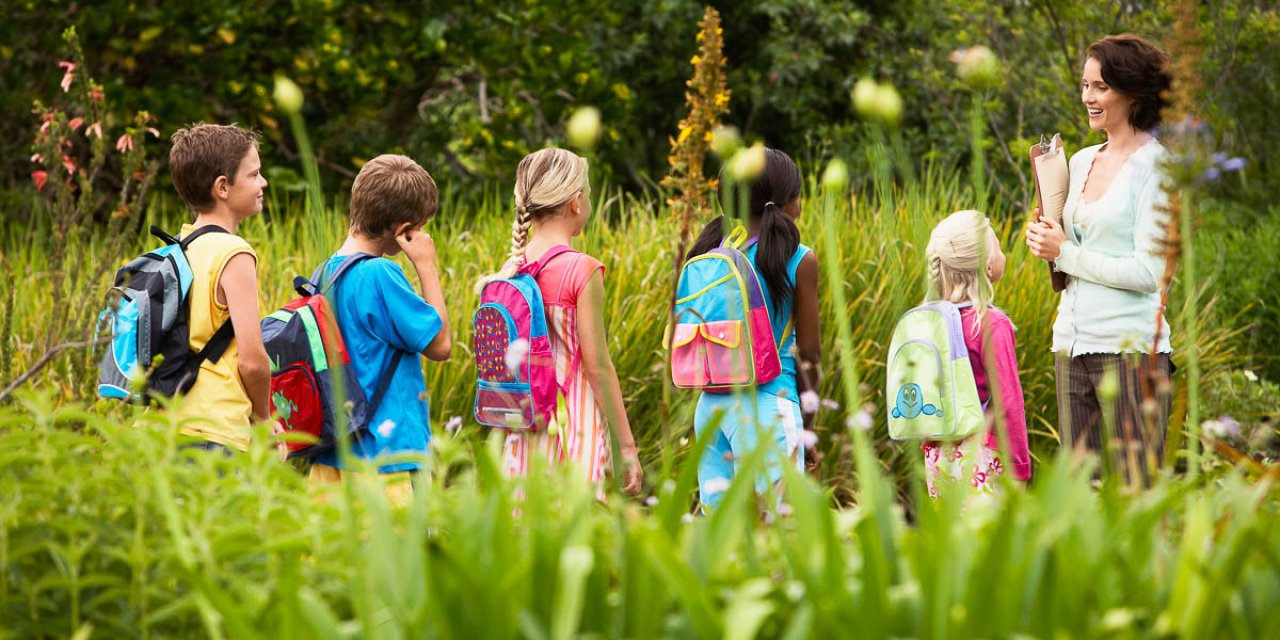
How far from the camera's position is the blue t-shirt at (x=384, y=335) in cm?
362

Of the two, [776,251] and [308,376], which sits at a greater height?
[776,251]

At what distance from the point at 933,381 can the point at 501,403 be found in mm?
1287

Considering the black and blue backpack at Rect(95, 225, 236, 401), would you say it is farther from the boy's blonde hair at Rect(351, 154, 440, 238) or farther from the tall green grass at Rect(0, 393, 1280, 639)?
the tall green grass at Rect(0, 393, 1280, 639)

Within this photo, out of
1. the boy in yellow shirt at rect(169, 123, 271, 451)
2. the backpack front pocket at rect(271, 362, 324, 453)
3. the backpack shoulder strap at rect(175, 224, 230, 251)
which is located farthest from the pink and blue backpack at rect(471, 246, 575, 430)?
the backpack shoulder strap at rect(175, 224, 230, 251)

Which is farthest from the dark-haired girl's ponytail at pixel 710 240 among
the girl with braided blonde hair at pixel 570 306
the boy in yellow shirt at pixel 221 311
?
the boy in yellow shirt at pixel 221 311

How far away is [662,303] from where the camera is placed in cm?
575

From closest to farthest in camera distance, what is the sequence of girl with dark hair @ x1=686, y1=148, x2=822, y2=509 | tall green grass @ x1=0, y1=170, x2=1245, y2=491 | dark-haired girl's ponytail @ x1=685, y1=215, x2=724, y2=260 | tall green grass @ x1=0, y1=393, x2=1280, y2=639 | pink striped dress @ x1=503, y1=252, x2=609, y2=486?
tall green grass @ x1=0, y1=393, x2=1280, y2=639
pink striped dress @ x1=503, y1=252, x2=609, y2=486
girl with dark hair @ x1=686, y1=148, x2=822, y2=509
dark-haired girl's ponytail @ x1=685, y1=215, x2=724, y2=260
tall green grass @ x1=0, y1=170, x2=1245, y2=491

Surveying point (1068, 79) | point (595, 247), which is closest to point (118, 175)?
point (595, 247)

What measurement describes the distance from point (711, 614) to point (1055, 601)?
0.45m

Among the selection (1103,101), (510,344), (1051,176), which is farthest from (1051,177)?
(510,344)

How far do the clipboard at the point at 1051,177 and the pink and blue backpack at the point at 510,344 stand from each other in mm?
1658

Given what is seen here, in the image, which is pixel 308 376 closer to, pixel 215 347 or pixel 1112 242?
pixel 215 347

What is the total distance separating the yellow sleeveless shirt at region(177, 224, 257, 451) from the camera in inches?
135

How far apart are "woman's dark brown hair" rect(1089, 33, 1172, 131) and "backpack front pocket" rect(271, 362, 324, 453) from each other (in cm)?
257
